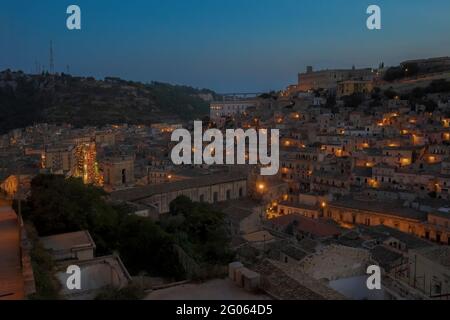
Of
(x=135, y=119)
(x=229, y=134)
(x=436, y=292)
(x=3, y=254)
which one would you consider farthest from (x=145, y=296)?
(x=135, y=119)

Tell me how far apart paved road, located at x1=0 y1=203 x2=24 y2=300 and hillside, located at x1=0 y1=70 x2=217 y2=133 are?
7287 cm

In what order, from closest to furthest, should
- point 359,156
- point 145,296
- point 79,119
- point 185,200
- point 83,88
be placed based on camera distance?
1. point 145,296
2. point 185,200
3. point 359,156
4. point 79,119
5. point 83,88

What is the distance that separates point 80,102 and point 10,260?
9242 cm

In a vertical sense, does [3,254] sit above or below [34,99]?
below

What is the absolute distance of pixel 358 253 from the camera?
11609mm

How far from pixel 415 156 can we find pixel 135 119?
69.7 m

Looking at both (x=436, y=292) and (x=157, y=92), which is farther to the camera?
(x=157, y=92)

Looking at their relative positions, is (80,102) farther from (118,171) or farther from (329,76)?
(118,171)

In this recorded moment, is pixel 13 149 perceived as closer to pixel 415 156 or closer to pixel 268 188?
pixel 268 188

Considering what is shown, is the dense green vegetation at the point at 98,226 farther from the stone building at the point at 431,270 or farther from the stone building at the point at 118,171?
the stone building at the point at 118,171

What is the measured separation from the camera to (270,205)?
33.2m

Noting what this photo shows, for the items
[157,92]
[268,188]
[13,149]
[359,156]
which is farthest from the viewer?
[157,92]

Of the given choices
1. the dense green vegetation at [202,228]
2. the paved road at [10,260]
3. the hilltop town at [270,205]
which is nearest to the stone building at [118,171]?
the hilltop town at [270,205]

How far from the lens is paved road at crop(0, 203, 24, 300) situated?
29.9 ft
